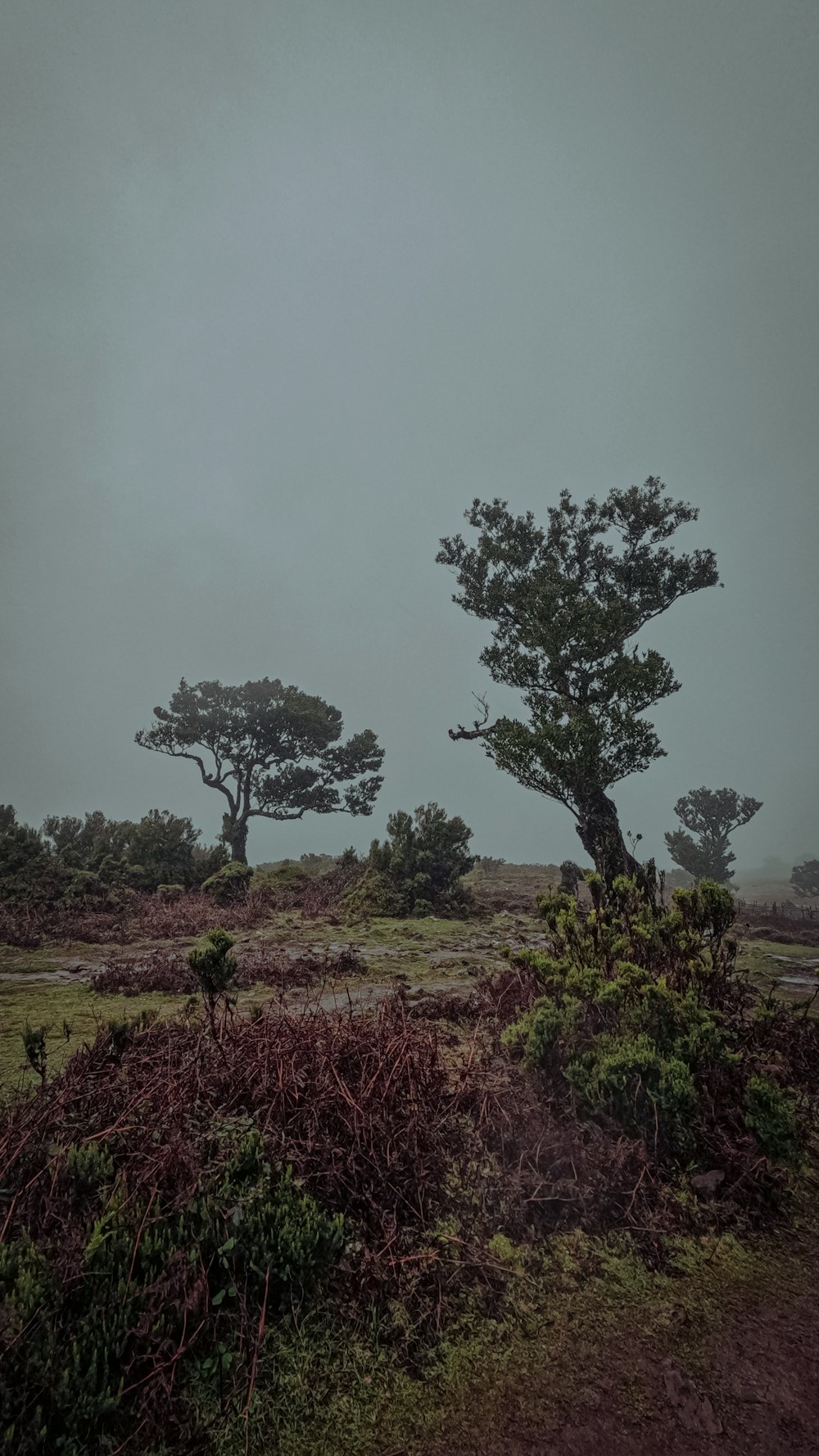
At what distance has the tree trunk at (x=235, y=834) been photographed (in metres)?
33.2

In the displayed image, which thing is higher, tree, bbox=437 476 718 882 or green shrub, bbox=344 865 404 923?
tree, bbox=437 476 718 882

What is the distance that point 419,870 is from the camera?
62.2 feet

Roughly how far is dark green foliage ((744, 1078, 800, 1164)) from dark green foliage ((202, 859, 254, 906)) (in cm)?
1721

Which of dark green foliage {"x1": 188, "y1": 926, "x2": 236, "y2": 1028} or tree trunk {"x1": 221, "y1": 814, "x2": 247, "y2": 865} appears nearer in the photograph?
dark green foliage {"x1": 188, "y1": 926, "x2": 236, "y2": 1028}

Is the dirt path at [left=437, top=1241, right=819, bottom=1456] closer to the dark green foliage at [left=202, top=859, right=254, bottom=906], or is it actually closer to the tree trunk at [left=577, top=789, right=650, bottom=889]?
the tree trunk at [left=577, top=789, right=650, bottom=889]

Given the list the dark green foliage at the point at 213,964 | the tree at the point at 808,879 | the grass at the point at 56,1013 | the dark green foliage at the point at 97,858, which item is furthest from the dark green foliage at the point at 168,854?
the tree at the point at 808,879

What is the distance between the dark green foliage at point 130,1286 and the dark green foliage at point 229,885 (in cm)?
1685

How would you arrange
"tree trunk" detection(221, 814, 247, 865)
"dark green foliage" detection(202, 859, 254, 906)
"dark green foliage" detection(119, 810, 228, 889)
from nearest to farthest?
"dark green foliage" detection(202, 859, 254, 906)
"dark green foliage" detection(119, 810, 228, 889)
"tree trunk" detection(221, 814, 247, 865)

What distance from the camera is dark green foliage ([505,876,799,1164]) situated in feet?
14.0

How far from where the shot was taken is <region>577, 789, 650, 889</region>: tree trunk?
1691 centimetres

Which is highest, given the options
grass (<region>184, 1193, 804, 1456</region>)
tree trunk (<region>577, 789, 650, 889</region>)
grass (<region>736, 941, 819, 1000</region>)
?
tree trunk (<region>577, 789, 650, 889</region>)

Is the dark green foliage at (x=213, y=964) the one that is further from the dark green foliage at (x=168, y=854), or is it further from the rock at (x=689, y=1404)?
the dark green foliage at (x=168, y=854)

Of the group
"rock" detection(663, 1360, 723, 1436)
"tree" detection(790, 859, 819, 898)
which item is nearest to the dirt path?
"rock" detection(663, 1360, 723, 1436)

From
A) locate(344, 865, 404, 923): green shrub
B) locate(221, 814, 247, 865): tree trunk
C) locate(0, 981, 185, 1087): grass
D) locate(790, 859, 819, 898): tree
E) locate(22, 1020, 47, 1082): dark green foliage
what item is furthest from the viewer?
locate(790, 859, 819, 898): tree
